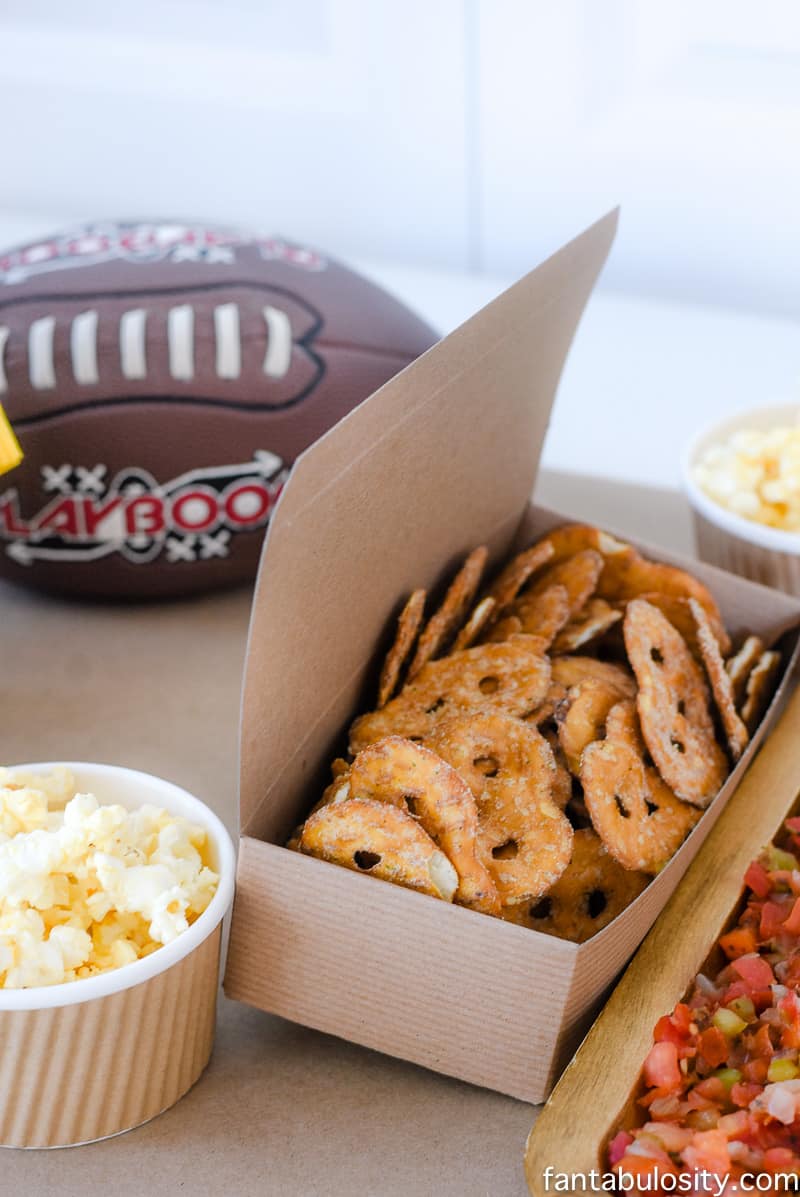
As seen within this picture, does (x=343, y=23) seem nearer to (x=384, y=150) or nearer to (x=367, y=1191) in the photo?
(x=384, y=150)

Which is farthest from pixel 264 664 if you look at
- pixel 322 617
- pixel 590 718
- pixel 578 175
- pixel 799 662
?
pixel 578 175

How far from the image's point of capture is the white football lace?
1.18m

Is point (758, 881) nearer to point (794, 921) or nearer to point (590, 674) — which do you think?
point (794, 921)

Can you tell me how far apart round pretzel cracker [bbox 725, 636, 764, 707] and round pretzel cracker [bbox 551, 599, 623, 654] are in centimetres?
10

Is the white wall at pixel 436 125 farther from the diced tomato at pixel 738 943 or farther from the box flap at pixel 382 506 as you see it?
the diced tomato at pixel 738 943

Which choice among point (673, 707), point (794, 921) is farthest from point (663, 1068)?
point (673, 707)

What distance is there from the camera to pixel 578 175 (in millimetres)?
1916

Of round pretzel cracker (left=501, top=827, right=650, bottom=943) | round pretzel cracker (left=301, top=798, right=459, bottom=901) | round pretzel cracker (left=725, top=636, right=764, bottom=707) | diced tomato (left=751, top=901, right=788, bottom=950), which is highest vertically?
round pretzel cracker (left=301, top=798, right=459, bottom=901)

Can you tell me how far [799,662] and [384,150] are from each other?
1.15 metres

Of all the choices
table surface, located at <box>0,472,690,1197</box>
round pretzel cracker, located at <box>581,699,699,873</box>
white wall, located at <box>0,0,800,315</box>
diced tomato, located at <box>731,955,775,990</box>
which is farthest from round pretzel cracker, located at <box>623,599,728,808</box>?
white wall, located at <box>0,0,800,315</box>

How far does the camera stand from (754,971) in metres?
0.84

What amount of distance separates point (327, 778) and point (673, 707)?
26 cm

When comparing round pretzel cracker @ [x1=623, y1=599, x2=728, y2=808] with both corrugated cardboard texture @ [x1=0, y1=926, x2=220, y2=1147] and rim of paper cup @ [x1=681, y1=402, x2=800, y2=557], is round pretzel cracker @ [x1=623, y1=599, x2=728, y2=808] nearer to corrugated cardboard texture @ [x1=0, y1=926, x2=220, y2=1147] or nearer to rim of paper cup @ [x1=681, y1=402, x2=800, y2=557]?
rim of paper cup @ [x1=681, y1=402, x2=800, y2=557]

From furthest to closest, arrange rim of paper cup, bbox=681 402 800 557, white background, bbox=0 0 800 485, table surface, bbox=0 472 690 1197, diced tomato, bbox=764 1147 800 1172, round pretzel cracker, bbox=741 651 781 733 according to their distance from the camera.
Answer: white background, bbox=0 0 800 485 < rim of paper cup, bbox=681 402 800 557 < round pretzel cracker, bbox=741 651 781 733 < table surface, bbox=0 472 690 1197 < diced tomato, bbox=764 1147 800 1172
